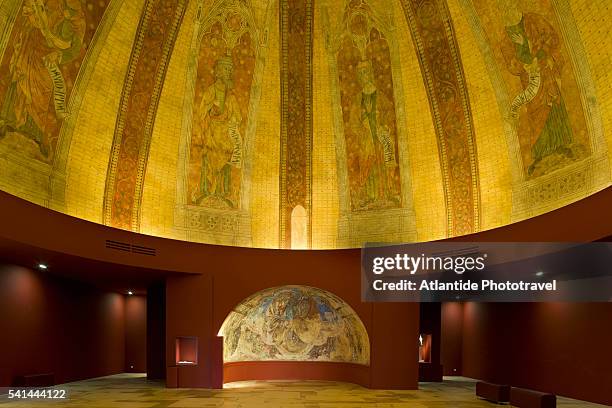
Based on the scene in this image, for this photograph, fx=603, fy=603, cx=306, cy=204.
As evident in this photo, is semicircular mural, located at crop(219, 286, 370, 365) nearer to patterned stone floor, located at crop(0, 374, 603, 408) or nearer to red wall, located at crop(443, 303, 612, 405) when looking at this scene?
patterned stone floor, located at crop(0, 374, 603, 408)

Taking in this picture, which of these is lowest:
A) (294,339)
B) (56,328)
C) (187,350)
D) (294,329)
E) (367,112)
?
(294,339)

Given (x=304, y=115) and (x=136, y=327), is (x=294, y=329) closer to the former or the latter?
(x=304, y=115)

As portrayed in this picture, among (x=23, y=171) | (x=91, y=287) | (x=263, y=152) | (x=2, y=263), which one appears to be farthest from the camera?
(x=91, y=287)

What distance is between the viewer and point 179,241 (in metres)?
17.5

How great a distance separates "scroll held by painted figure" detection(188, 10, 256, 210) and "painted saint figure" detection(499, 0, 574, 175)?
25.2 ft

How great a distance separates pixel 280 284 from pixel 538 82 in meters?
9.20

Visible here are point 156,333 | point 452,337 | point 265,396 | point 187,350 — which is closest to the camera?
point 265,396

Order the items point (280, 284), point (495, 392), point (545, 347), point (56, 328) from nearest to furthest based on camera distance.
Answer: point (495, 392), point (545, 347), point (56, 328), point (280, 284)

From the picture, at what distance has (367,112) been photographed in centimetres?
1883

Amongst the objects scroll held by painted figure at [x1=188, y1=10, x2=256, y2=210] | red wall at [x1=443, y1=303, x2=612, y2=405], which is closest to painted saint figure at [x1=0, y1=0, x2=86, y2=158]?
scroll held by painted figure at [x1=188, y1=10, x2=256, y2=210]

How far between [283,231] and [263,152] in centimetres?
264

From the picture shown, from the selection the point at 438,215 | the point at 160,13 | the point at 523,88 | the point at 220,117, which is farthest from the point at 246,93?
the point at 523,88

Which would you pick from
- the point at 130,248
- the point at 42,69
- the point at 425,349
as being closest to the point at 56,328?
the point at 130,248

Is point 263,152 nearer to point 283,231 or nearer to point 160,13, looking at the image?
point 283,231
